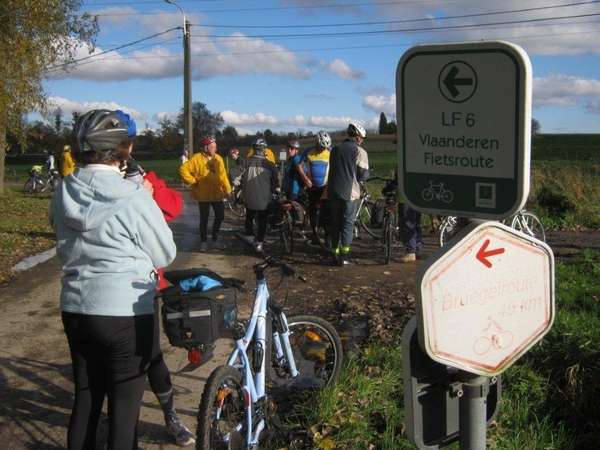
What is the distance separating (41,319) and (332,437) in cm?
403

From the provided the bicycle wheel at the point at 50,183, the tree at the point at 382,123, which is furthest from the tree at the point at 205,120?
the bicycle wheel at the point at 50,183

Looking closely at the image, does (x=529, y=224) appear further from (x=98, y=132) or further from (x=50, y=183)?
(x=50, y=183)

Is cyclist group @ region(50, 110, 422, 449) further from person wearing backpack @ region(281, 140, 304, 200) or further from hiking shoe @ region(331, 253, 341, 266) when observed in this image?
person wearing backpack @ region(281, 140, 304, 200)

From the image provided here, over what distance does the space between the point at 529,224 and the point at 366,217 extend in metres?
3.20

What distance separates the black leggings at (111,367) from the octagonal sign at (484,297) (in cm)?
169

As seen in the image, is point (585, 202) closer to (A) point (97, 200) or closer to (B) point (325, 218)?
(B) point (325, 218)

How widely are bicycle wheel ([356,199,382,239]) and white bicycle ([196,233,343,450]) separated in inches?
252

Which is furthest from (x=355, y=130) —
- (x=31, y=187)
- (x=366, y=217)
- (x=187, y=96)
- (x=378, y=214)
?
(x=31, y=187)

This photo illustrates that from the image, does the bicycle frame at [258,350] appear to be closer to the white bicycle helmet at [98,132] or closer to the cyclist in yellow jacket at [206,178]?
the white bicycle helmet at [98,132]

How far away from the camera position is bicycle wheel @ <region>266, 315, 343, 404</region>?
4.60 metres

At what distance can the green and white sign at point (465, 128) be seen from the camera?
1803 mm

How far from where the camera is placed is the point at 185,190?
26562 mm

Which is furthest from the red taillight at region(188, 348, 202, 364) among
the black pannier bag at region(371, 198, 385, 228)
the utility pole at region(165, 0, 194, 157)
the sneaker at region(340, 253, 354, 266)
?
the utility pole at region(165, 0, 194, 157)

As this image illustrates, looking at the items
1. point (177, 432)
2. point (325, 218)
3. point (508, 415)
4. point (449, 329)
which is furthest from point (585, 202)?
point (449, 329)
